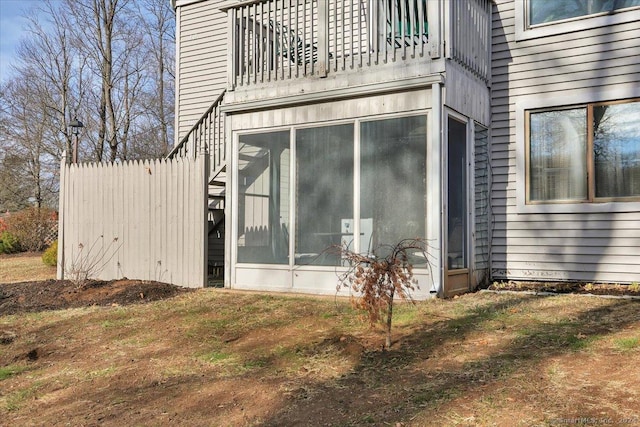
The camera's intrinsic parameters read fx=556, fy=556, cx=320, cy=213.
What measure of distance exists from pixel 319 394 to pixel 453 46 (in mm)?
4902

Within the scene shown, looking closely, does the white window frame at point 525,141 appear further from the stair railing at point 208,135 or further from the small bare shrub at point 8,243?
the small bare shrub at point 8,243

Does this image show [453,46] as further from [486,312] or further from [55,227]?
[55,227]

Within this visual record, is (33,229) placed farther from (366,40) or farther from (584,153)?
(584,153)

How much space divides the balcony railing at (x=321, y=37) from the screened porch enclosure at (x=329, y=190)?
83 cm

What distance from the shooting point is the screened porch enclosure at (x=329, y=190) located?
23.0 ft

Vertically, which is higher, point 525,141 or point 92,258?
point 525,141

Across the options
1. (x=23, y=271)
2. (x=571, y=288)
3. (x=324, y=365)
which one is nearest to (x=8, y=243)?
(x=23, y=271)

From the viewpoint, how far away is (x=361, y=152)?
7.36 m

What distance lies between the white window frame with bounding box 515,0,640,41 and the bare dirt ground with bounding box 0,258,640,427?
369 cm

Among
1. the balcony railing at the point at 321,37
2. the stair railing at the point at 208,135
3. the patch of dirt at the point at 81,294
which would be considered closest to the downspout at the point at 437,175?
the balcony railing at the point at 321,37

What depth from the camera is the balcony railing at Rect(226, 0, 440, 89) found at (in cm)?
704

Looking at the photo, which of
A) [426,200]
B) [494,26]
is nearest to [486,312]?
[426,200]

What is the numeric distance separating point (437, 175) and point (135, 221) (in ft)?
17.1

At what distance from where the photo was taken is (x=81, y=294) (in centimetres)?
804
